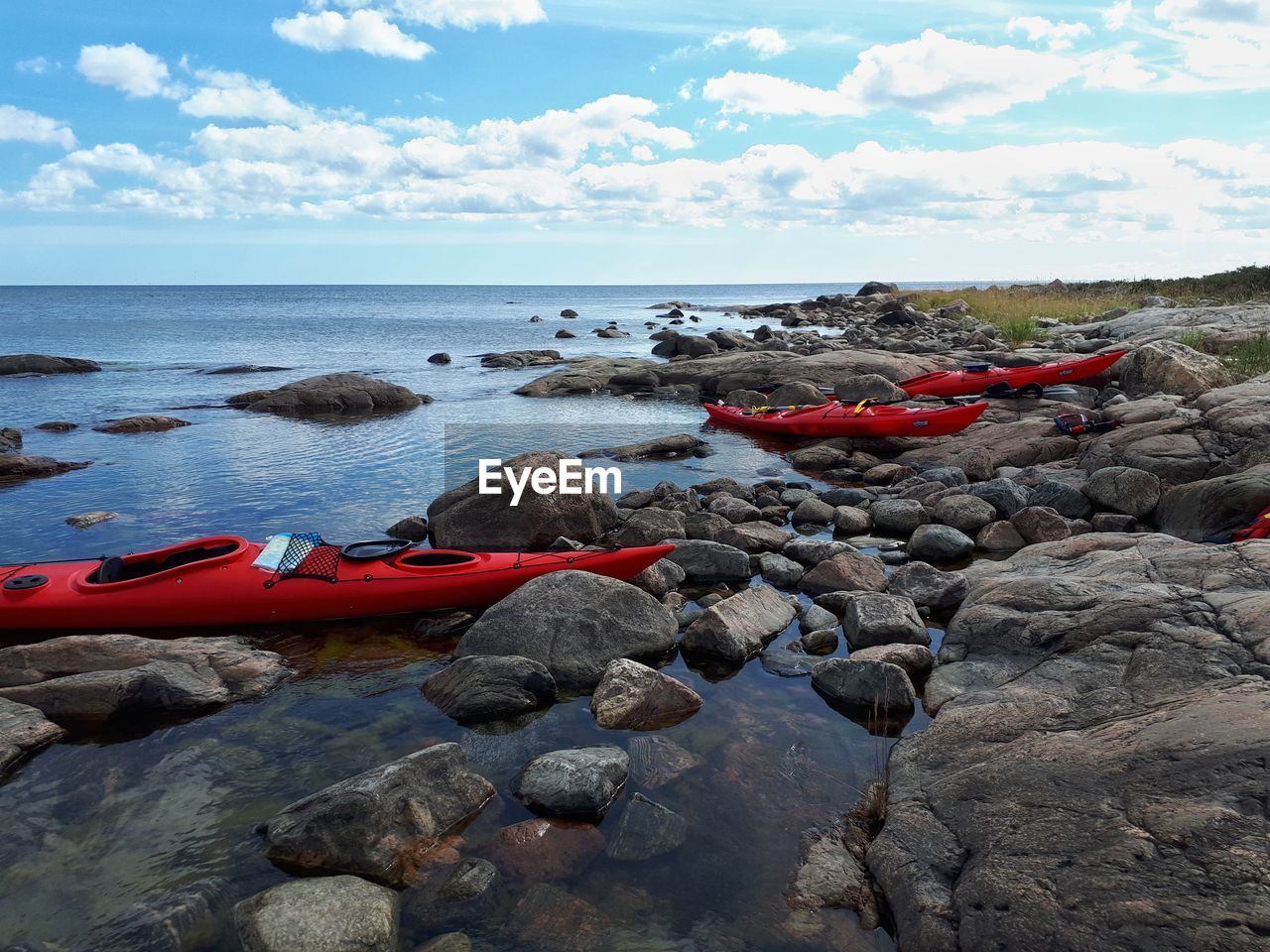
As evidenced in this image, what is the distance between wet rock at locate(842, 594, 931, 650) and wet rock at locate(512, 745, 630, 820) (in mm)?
2590

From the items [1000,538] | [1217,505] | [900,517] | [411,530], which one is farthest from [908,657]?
[411,530]

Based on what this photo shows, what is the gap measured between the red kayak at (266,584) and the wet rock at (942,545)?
294cm

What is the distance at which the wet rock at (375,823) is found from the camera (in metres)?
4.32

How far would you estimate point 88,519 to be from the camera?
11.6 meters

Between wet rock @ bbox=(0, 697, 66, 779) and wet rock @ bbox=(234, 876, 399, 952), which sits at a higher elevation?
wet rock @ bbox=(234, 876, 399, 952)

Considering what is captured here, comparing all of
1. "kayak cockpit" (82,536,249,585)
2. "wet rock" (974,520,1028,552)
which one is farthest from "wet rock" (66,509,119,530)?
"wet rock" (974,520,1028,552)

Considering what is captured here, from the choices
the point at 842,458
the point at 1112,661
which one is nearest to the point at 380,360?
the point at 842,458

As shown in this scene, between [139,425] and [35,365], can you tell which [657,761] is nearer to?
[139,425]

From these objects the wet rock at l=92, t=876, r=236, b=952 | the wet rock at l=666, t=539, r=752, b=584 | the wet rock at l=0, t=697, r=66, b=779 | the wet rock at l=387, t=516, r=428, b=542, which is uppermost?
the wet rock at l=666, t=539, r=752, b=584

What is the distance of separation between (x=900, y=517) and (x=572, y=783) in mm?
6300

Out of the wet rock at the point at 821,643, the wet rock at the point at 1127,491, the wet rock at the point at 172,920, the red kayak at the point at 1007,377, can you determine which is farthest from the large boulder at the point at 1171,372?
the wet rock at the point at 172,920

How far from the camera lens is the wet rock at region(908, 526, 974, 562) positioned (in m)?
8.95

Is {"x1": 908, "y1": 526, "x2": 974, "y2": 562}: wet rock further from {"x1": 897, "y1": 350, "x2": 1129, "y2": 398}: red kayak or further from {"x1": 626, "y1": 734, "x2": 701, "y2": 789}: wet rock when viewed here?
{"x1": 897, "y1": 350, "x2": 1129, "y2": 398}: red kayak

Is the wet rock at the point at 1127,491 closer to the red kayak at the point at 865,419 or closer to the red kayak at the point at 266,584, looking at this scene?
the red kayak at the point at 865,419
